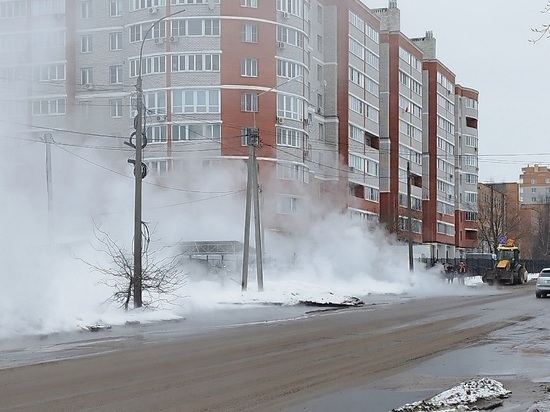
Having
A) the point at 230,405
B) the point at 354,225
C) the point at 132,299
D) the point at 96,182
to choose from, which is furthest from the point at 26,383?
the point at 354,225

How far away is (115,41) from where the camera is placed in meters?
65.7

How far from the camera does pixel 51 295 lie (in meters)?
21.8

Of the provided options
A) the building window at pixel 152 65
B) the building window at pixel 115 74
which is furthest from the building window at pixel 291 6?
the building window at pixel 115 74

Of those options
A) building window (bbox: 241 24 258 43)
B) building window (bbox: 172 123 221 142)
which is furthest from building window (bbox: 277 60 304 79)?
building window (bbox: 172 123 221 142)

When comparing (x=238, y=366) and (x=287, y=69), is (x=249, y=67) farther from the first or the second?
(x=238, y=366)

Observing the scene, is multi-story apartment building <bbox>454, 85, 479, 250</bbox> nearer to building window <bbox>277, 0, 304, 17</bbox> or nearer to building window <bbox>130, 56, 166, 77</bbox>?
building window <bbox>277, 0, 304, 17</bbox>

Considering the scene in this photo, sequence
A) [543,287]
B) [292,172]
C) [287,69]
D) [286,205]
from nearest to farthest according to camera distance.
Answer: [543,287], [286,205], [292,172], [287,69]

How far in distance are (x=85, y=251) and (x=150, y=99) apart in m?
33.4

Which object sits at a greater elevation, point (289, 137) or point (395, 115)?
point (395, 115)

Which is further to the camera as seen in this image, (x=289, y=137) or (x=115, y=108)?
(x=115, y=108)

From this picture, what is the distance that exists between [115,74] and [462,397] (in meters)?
58.9

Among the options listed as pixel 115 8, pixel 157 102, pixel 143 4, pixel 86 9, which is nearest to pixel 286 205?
pixel 157 102

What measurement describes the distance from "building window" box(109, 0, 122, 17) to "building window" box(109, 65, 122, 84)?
389cm

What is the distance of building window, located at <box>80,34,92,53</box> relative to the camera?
64.7m
